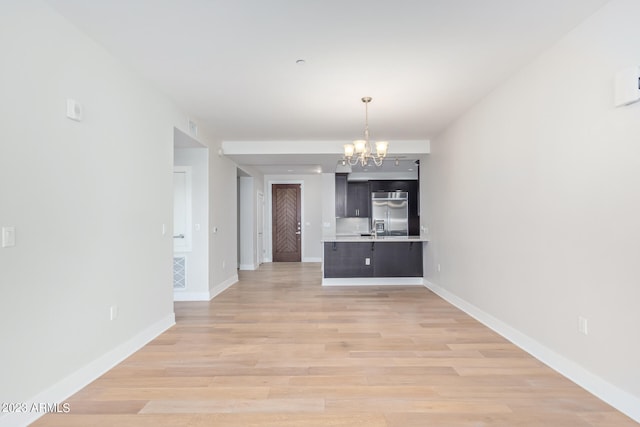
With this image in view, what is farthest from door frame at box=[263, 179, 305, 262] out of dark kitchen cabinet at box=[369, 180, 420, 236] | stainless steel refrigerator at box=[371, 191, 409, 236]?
dark kitchen cabinet at box=[369, 180, 420, 236]

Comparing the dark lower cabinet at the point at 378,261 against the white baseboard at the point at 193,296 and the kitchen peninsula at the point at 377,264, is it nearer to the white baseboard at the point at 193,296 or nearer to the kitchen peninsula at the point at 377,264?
the kitchen peninsula at the point at 377,264

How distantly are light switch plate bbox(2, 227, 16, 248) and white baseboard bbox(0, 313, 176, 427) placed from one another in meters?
0.89

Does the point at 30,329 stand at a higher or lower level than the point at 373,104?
lower

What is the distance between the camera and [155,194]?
3.61 meters

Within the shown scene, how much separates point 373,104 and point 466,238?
2067 millimetres

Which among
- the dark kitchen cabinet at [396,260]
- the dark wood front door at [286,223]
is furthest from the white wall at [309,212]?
the dark kitchen cabinet at [396,260]

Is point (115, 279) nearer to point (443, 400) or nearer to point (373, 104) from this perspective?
point (443, 400)

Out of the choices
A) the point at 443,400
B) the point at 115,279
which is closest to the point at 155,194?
the point at 115,279

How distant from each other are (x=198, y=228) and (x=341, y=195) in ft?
14.2

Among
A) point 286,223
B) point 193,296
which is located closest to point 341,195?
point 286,223

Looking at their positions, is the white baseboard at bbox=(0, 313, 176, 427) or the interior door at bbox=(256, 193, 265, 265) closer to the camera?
the white baseboard at bbox=(0, 313, 176, 427)

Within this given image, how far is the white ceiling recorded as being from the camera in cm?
229

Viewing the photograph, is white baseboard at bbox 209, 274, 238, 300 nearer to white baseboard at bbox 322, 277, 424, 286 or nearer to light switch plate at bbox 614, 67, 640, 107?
white baseboard at bbox 322, 277, 424, 286

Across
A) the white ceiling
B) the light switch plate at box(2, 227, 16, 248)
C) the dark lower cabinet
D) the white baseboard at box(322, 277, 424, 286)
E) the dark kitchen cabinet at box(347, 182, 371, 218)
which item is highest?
the white ceiling
